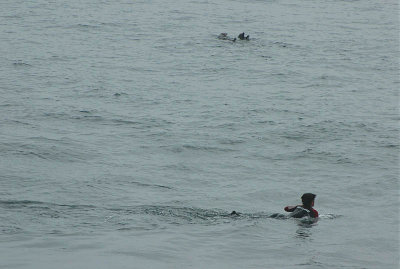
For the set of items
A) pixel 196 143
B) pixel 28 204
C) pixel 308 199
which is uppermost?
pixel 308 199

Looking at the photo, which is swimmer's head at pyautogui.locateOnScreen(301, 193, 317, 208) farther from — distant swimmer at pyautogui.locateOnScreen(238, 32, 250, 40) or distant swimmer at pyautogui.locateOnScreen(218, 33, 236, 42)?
distant swimmer at pyautogui.locateOnScreen(218, 33, 236, 42)

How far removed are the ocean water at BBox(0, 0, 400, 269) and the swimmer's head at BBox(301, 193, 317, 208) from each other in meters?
0.46

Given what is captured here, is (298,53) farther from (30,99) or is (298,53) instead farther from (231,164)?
(231,164)

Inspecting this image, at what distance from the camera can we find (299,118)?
2455cm

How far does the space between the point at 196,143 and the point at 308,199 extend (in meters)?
7.09

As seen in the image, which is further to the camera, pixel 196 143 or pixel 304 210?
pixel 196 143

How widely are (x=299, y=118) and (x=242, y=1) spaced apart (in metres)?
28.5

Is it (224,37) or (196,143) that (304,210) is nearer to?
(196,143)

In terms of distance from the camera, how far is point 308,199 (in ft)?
49.4

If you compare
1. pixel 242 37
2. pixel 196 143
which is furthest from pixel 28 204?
pixel 242 37

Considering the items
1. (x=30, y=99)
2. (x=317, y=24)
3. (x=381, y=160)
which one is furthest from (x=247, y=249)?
(x=317, y=24)

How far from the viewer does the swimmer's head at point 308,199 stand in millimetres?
14992

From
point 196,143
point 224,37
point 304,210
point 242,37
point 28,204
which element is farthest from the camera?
point 224,37

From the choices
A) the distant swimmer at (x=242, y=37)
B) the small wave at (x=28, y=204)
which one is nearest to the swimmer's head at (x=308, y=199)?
the small wave at (x=28, y=204)
